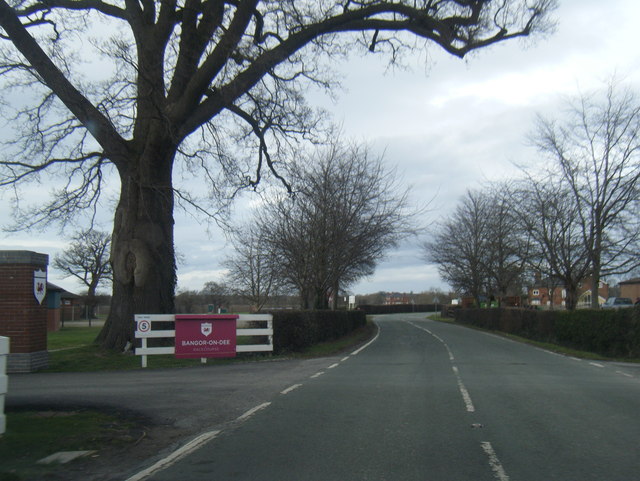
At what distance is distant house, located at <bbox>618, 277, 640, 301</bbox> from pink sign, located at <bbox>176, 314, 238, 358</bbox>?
214 ft

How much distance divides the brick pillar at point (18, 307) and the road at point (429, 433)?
21.5 feet

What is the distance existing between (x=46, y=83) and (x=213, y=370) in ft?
29.1

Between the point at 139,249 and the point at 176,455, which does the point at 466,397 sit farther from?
the point at 139,249

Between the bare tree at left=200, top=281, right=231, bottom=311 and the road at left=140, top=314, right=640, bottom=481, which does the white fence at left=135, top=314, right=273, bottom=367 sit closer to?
the road at left=140, top=314, right=640, bottom=481

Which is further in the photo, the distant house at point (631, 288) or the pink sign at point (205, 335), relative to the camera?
the distant house at point (631, 288)

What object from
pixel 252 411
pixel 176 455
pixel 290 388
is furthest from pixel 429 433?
pixel 290 388

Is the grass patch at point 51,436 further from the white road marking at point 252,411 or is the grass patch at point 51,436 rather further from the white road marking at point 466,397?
the white road marking at point 466,397

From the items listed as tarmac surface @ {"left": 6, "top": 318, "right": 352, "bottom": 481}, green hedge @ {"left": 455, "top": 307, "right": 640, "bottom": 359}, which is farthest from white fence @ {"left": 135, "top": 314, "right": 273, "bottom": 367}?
green hedge @ {"left": 455, "top": 307, "right": 640, "bottom": 359}

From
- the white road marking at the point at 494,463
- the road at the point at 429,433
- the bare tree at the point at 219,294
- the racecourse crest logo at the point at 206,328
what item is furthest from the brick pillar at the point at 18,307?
the bare tree at the point at 219,294

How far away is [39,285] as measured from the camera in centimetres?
1446

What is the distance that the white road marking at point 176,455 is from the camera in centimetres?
585

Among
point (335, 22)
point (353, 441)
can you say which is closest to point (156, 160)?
point (335, 22)

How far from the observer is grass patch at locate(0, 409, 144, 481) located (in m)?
6.02

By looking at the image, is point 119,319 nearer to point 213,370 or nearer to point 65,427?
point 213,370
